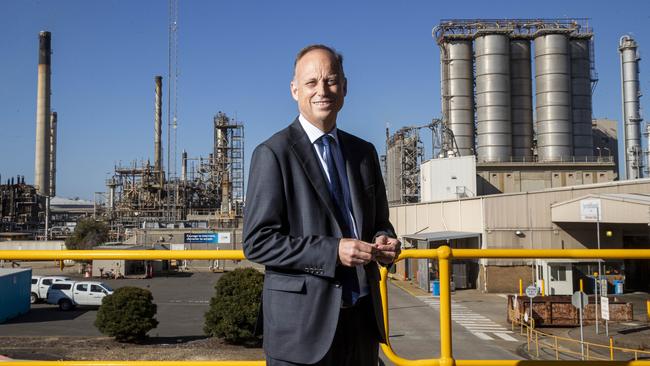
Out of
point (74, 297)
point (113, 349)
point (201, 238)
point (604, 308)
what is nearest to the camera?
point (113, 349)

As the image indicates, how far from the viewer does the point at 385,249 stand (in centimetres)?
221

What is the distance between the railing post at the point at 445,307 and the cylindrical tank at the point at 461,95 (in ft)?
159

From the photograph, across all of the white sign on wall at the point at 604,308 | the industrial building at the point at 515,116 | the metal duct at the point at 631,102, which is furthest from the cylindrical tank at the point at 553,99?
the white sign on wall at the point at 604,308

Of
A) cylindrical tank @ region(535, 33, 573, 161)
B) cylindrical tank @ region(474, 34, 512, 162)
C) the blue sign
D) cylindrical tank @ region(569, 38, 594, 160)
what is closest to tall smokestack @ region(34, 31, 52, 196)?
the blue sign

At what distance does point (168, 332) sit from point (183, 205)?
66.8 metres

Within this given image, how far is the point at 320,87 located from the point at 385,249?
76cm

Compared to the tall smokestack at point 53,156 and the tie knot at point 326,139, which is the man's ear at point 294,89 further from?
the tall smokestack at point 53,156

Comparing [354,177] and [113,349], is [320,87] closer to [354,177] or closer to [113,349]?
[354,177]

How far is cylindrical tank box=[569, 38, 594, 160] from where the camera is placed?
49656mm

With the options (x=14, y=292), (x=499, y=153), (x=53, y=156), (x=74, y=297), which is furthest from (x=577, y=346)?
(x=53, y=156)

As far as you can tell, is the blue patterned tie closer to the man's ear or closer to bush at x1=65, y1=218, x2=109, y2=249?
the man's ear

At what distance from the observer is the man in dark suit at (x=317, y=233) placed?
6.97ft

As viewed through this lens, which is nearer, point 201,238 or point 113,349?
point 113,349

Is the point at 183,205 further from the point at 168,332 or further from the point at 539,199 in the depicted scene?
the point at 168,332
